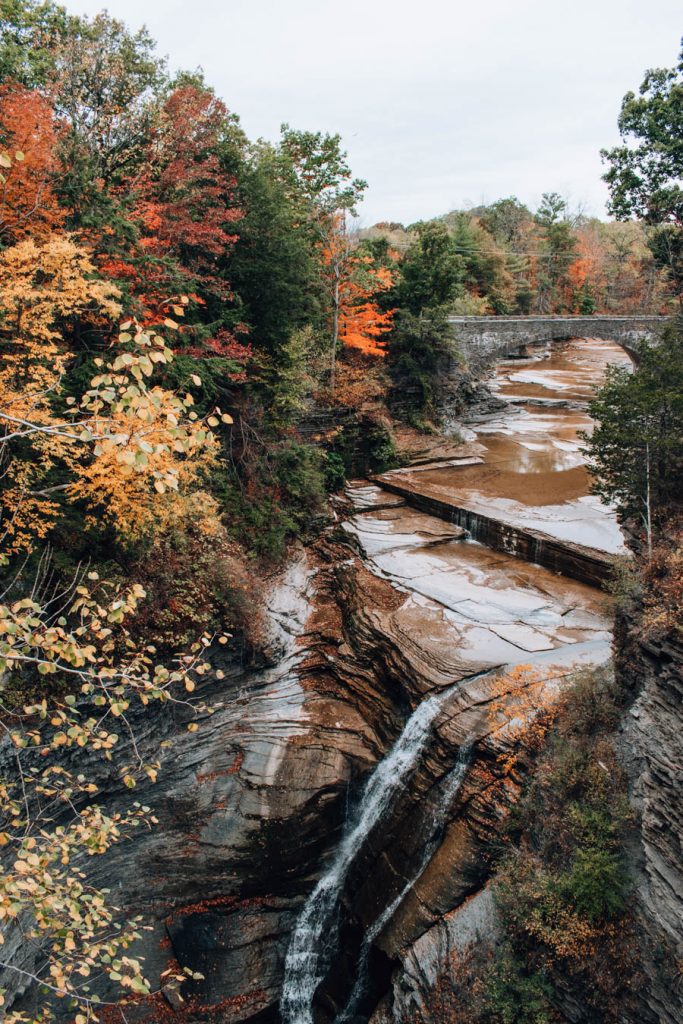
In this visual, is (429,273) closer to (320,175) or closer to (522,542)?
(320,175)

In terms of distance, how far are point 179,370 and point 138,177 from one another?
5779 millimetres

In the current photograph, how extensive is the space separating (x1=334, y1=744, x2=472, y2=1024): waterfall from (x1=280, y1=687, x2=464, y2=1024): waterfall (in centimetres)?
71

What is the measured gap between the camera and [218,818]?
1145 centimetres

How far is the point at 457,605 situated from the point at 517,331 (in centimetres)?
2161

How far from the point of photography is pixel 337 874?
11.6 meters

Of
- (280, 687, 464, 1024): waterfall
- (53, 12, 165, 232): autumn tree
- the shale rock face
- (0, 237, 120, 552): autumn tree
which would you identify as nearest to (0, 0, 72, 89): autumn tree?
(53, 12, 165, 232): autumn tree

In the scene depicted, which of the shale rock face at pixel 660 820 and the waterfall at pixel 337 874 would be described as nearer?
the shale rock face at pixel 660 820

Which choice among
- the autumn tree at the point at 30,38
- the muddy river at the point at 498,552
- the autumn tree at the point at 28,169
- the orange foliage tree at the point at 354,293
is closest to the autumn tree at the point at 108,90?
the autumn tree at the point at 30,38

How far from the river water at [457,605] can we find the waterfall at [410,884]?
0.02 m

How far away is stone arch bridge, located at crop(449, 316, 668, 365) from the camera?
99.2 feet

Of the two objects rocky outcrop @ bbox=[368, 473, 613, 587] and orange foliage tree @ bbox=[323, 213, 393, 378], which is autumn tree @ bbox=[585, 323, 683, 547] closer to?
rocky outcrop @ bbox=[368, 473, 613, 587]

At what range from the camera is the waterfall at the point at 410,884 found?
10.4 meters

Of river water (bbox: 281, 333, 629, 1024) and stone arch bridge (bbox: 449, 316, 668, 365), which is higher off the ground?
stone arch bridge (bbox: 449, 316, 668, 365)

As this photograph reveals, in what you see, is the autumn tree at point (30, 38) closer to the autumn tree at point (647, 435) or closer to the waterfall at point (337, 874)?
the autumn tree at point (647, 435)
